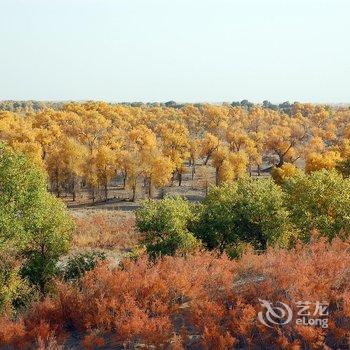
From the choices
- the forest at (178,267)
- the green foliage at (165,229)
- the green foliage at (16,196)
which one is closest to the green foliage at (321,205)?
the forest at (178,267)

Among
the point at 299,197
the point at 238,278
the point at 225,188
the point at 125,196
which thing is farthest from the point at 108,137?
the point at 238,278

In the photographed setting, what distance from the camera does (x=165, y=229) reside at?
31.9 meters

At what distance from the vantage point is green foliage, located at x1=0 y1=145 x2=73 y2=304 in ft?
83.3

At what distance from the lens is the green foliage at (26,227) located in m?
25.4

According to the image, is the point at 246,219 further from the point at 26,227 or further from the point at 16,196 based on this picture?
the point at 16,196

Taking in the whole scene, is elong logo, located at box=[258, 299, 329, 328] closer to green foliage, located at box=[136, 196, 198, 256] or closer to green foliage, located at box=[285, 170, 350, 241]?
green foliage, located at box=[285, 170, 350, 241]

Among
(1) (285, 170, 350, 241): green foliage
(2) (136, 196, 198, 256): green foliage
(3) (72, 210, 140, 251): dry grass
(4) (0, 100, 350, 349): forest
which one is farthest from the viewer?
(3) (72, 210, 140, 251): dry grass

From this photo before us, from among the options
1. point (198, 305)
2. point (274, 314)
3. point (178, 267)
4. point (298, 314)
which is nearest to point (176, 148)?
point (178, 267)

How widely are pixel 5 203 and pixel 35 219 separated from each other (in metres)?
1.87

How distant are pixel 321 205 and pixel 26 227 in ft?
62.6

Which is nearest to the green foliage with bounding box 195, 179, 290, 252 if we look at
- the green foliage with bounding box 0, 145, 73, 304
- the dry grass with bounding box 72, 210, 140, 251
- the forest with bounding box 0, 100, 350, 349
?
the forest with bounding box 0, 100, 350, 349

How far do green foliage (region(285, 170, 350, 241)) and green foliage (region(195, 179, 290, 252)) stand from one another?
1.24 m

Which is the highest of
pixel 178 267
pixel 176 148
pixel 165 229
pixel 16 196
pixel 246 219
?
pixel 16 196

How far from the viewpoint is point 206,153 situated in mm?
84625
